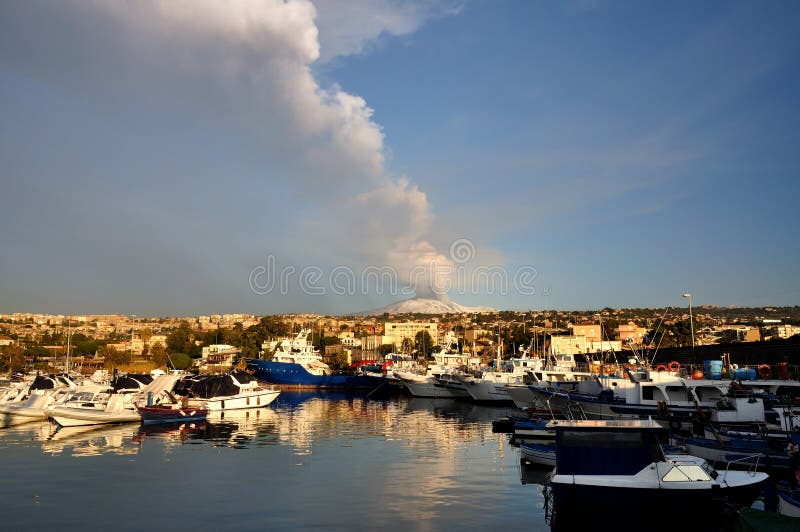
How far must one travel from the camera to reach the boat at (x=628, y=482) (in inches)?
598

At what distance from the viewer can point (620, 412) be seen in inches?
1345

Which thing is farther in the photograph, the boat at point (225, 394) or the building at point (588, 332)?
the building at point (588, 332)

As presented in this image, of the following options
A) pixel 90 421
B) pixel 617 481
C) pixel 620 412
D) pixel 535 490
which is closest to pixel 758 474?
pixel 617 481

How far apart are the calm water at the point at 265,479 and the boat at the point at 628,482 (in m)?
1.75

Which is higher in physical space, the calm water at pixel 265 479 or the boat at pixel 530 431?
the boat at pixel 530 431

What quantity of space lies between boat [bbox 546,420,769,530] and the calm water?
1.75 meters

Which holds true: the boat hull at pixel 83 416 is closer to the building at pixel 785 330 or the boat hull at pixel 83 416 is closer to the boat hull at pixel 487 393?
the boat hull at pixel 487 393

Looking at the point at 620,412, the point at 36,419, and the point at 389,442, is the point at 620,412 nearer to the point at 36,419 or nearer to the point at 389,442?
the point at 389,442

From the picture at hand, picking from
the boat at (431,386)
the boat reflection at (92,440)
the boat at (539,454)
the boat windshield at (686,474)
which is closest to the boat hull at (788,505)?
the boat windshield at (686,474)

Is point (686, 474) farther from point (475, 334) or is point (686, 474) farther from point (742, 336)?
point (475, 334)

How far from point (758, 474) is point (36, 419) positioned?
46.5 meters

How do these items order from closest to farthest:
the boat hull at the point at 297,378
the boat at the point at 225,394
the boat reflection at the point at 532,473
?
1. the boat reflection at the point at 532,473
2. the boat at the point at 225,394
3. the boat hull at the point at 297,378

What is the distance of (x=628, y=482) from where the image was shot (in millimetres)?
15453

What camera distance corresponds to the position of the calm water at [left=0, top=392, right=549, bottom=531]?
56.2ft
